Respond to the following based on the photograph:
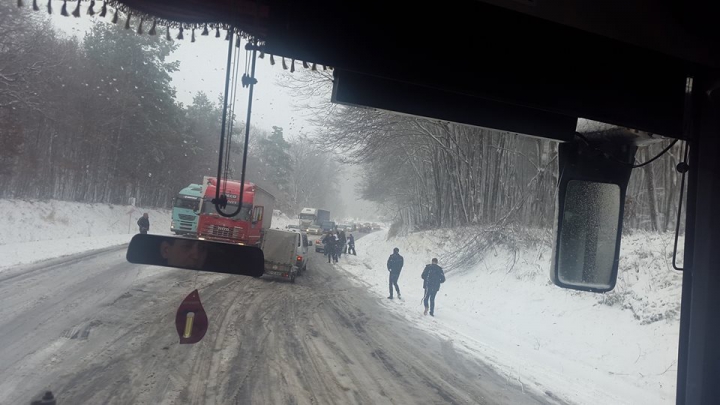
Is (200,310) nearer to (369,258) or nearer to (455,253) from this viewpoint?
(455,253)

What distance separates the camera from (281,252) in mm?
17453

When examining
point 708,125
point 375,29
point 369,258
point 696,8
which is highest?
point 696,8

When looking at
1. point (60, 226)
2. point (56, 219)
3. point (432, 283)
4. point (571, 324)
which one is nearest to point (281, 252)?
point (432, 283)

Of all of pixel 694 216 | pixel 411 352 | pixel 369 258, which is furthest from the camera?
pixel 369 258

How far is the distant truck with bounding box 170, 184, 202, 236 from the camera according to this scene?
1224 centimetres

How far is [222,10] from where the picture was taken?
2.88 meters

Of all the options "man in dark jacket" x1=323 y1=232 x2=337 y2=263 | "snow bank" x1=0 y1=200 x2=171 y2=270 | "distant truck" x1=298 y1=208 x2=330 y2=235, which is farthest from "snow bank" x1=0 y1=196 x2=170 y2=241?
"distant truck" x1=298 y1=208 x2=330 y2=235

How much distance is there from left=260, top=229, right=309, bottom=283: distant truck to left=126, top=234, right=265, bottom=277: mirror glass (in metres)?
14.9

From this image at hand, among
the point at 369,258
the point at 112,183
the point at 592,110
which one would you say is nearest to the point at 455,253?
the point at 369,258

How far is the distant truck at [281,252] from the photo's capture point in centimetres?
1717

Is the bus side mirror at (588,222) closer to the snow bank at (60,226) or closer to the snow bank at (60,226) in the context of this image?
the snow bank at (60,226)

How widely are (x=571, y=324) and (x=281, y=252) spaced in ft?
33.3

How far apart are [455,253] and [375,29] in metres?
18.9

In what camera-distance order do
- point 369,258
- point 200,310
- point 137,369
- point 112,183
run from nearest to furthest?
point 200,310 < point 137,369 < point 112,183 < point 369,258
